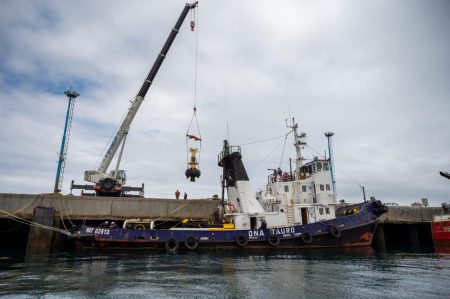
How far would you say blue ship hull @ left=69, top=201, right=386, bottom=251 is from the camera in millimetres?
→ 17109

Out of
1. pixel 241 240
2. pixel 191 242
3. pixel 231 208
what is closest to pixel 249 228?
pixel 241 240

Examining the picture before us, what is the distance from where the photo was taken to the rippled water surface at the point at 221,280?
7.75 meters

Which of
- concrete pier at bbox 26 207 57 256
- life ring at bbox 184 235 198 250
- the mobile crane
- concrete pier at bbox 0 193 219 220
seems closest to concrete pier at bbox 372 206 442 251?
concrete pier at bbox 0 193 219 220

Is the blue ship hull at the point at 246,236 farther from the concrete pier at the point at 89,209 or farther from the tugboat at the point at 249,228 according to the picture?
the concrete pier at the point at 89,209

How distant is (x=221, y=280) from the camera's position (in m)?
9.40

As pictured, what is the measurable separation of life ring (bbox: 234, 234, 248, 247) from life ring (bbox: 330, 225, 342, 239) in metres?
5.57

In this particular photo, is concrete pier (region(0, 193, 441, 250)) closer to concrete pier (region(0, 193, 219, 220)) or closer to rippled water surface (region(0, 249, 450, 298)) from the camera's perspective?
concrete pier (region(0, 193, 219, 220))

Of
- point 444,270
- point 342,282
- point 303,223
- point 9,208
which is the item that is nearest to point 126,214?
point 9,208

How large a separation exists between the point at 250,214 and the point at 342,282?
10699 mm

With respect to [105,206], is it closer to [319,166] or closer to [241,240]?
[241,240]

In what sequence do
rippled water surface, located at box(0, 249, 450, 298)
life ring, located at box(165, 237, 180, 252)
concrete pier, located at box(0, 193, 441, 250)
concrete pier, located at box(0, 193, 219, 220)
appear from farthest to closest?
concrete pier, located at box(0, 193, 219, 220) → concrete pier, located at box(0, 193, 441, 250) → life ring, located at box(165, 237, 180, 252) → rippled water surface, located at box(0, 249, 450, 298)

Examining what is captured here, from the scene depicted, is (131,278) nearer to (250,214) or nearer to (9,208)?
(250,214)

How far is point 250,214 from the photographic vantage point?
1955 centimetres

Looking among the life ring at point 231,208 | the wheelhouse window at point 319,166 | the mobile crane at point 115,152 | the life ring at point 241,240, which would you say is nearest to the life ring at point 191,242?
the life ring at point 241,240
